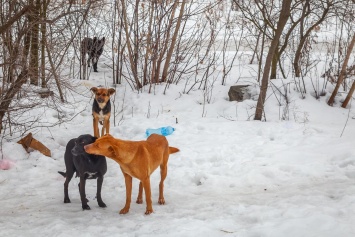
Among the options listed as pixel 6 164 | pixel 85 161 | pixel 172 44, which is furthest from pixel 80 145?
pixel 172 44

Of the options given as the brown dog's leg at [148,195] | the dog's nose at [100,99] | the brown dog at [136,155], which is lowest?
the brown dog's leg at [148,195]

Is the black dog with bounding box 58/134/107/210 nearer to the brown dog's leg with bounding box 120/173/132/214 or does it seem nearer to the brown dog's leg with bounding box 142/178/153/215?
the brown dog's leg with bounding box 120/173/132/214

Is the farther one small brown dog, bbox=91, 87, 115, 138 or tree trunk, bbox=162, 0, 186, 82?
tree trunk, bbox=162, 0, 186, 82

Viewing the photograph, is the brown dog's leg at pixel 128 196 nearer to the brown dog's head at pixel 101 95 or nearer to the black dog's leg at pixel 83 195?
the black dog's leg at pixel 83 195

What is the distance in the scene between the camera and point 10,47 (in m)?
6.13

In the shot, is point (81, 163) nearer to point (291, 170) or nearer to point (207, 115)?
point (291, 170)

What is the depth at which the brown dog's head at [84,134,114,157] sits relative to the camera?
150 inches

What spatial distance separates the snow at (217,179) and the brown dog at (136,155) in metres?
0.36

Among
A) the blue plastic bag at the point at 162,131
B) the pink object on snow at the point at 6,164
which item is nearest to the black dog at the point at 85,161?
the pink object on snow at the point at 6,164

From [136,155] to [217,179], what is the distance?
1749 mm

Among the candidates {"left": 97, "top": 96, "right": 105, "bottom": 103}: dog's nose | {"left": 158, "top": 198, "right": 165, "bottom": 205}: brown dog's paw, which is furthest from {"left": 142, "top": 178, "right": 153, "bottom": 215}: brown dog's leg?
{"left": 97, "top": 96, "right": 105, "bottom": 103}: dog's nose

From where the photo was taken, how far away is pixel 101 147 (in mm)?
3846

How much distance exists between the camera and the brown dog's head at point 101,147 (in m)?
3.82

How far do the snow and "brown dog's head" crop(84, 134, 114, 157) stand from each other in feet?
2.53
